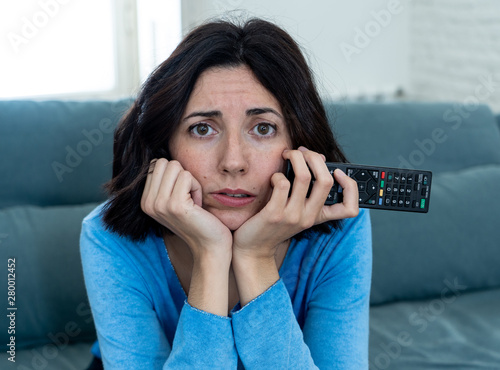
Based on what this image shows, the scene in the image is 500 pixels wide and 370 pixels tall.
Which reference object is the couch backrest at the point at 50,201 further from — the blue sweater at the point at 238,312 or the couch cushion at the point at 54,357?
the blue sweater at the point at 238,312

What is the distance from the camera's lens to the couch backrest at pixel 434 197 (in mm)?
1525

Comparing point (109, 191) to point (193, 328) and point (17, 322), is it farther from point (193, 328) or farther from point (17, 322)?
point (17, 322)

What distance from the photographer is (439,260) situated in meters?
1.54

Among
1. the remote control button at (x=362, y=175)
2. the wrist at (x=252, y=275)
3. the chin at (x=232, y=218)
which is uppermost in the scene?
the remote control button at (x=362, y=175)

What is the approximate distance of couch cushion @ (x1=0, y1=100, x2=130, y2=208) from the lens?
1.40 m

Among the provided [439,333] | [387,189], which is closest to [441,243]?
[439,333]

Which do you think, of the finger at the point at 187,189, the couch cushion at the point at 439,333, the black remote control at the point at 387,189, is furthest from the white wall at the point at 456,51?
the finger at the point at 187,189

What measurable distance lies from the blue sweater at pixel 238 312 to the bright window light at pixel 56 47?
69.8 inches

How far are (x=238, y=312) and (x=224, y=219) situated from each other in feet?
0.53

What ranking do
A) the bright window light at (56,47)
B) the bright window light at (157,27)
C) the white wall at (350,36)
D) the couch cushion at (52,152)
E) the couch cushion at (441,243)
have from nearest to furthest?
the couch cushion at (52,152) → the couch cushion at (441,243) → the bright window light at (56,47) → the bright window light at (157,27) → the white wall at (350,36)

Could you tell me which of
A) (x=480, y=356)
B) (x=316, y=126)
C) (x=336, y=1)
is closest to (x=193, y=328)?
(x=316, y=126)

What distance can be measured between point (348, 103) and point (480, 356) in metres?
0.74

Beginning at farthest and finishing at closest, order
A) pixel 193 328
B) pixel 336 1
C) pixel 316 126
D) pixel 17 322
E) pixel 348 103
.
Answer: pixel 336 1 < pixel 348 103 < pixel 17 322 < pixel 316 126 < pixel 193 328

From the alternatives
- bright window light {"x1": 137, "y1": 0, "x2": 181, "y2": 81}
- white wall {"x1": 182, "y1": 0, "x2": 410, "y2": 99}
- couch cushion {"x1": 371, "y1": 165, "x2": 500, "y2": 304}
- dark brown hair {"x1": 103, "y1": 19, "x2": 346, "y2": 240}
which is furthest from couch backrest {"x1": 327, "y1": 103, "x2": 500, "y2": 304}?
bright window light {"x1": 137, "y1": 0, "x2": 181, "y2": 81}
